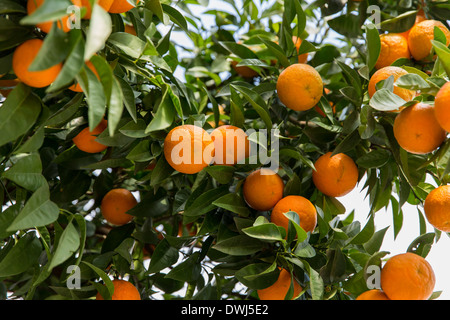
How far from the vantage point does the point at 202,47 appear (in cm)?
160

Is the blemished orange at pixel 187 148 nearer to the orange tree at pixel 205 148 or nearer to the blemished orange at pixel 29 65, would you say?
the orange tree at pixel 205 148

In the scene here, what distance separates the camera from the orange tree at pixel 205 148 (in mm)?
709

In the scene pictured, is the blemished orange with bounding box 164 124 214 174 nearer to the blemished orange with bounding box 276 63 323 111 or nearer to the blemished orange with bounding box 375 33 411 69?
the blemished orange with bounding box 276 63 323 111

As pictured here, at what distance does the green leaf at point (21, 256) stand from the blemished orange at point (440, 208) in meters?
0.72

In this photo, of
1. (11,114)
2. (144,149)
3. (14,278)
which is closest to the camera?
(11,114)

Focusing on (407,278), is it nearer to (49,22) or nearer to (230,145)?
(230,145)

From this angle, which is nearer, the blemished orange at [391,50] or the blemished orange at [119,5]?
the blemished orange at [119,5]

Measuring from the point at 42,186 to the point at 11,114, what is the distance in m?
0.13

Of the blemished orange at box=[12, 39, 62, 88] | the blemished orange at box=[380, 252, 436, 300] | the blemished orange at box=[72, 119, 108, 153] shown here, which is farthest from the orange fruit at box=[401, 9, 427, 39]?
the blemished orange at box=[12, 39, 62, 88]

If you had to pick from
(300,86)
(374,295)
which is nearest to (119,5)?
(300,86)

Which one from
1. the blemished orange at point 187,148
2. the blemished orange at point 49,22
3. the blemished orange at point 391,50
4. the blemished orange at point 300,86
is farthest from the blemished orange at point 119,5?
the blemished orange at point 391,50
